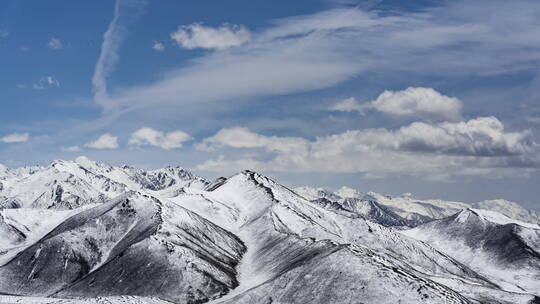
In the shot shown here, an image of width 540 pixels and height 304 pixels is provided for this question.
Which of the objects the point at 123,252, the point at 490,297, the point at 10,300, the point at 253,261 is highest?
the point at 10,300

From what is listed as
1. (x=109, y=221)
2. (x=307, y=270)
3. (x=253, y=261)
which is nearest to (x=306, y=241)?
(x=253, y=261)

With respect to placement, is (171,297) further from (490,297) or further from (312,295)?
(490,297)

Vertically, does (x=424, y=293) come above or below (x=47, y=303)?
A: below

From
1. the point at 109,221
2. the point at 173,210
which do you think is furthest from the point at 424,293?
the point at 109,221

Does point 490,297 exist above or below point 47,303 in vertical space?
below

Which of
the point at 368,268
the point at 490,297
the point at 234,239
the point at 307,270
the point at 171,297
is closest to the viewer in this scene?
the point at 368,268

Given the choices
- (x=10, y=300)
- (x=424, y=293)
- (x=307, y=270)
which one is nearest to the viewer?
(x=10, y=300)

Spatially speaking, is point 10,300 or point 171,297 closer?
point 10,300

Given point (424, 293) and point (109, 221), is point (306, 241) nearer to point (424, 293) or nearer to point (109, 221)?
point (424, 293)

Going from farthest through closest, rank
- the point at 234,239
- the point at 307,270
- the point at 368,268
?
1. the point at 234,239
2. the point at 307,270
3. the point at 368,268
